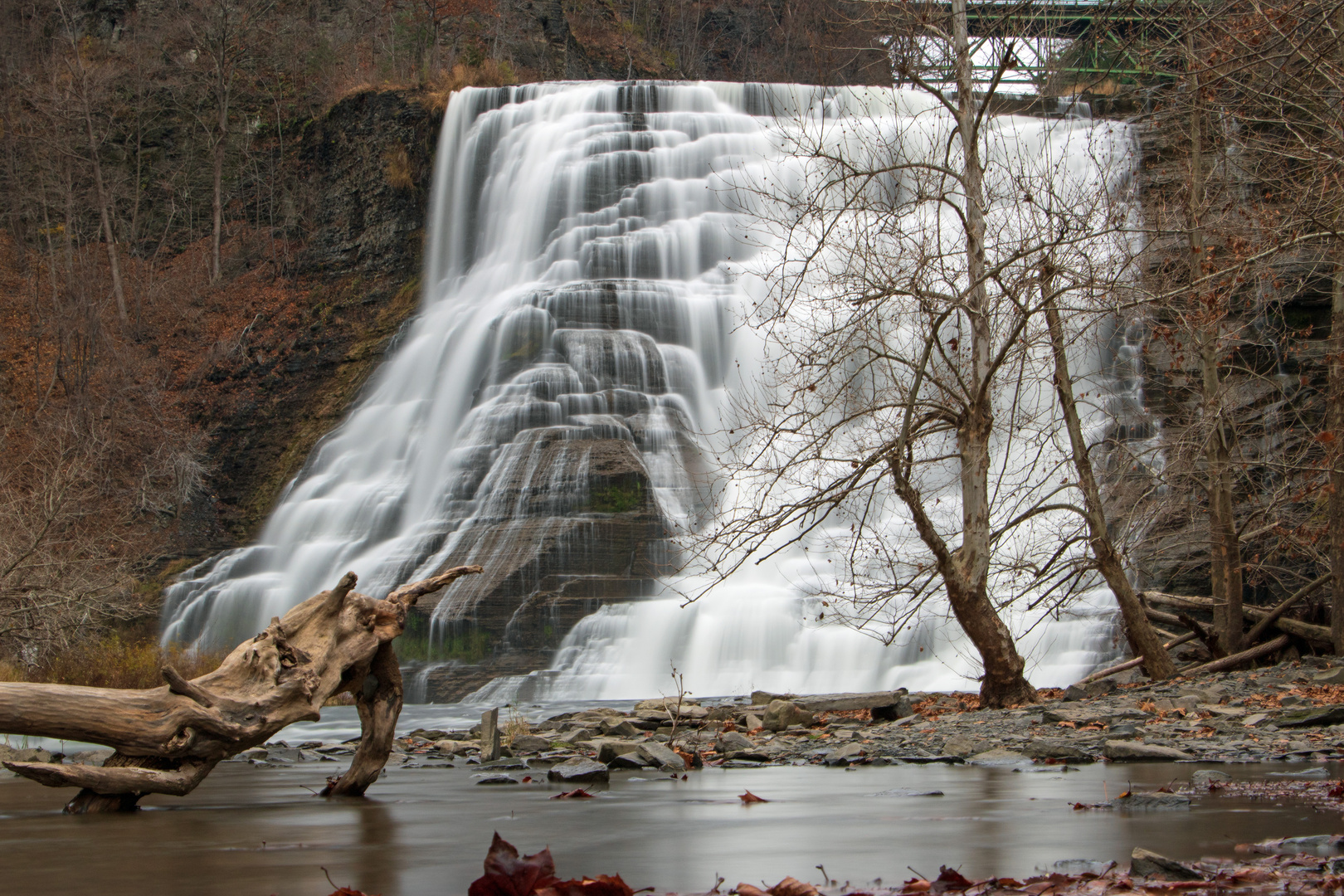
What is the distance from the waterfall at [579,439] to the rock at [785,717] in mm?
2322

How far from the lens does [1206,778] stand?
537 centimetres

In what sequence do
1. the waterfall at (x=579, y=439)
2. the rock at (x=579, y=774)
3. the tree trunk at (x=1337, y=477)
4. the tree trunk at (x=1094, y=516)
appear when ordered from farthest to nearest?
the waterfall at (x=579, y=439), the tree trunk at (x=1337, y=477), the tree trunk at (x=1094, y=516), the rock at (x=579, y=774)

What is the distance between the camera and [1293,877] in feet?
9.92

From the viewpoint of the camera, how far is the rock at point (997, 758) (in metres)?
7.10

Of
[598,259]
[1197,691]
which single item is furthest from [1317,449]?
[598,259]

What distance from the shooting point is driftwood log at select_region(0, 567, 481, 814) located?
17.4 ft

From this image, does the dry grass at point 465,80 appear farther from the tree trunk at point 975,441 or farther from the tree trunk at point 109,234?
the tree trunk at point 975,441

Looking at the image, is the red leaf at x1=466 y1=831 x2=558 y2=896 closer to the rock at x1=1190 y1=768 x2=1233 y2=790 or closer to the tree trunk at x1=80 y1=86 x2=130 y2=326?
the rock at x1=1190 y1=768 x2=1233 y2=790

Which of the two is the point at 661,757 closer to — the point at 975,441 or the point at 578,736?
the point at 578,736

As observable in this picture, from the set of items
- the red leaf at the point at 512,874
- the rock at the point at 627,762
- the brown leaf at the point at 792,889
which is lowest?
the rock at the point at 627,762

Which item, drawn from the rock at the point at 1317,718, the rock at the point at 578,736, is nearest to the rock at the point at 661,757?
A: the rock at the point at 578,736

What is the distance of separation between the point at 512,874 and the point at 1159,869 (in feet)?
5.56

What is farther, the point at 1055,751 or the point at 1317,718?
the point at 1317,718

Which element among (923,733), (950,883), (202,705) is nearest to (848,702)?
(923,733)
